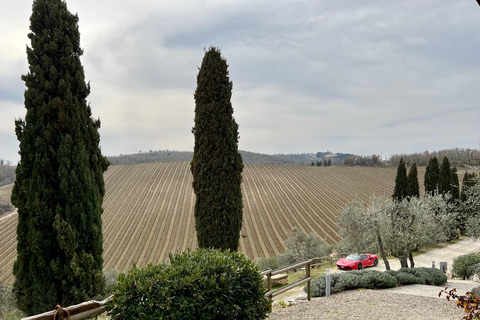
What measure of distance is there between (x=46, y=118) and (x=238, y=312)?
22.9ft

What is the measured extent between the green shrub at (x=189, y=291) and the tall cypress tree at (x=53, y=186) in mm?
4452

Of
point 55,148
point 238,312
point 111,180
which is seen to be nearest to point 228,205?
point 55,148

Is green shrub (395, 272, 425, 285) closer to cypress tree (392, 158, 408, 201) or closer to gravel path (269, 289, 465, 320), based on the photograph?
gravel path (269, 289, 465, 320)

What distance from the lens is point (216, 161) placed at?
38.8ft

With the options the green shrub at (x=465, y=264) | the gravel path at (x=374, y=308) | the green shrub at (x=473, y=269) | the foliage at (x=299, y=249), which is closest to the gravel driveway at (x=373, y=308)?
the gravel path at (x=374, y=308)

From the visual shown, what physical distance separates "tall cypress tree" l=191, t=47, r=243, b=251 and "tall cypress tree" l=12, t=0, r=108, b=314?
3.75 m

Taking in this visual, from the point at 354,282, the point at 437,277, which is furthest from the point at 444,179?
the point at 354,282

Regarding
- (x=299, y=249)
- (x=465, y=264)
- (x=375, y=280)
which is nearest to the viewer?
(x=375, y=280)

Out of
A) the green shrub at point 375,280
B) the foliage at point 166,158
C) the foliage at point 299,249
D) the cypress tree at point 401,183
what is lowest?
Result: the foliage at point 299,249

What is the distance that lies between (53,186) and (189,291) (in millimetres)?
5725

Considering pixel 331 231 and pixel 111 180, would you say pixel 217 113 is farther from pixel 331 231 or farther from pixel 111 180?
pixel 111 180

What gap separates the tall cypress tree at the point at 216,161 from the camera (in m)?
11.6

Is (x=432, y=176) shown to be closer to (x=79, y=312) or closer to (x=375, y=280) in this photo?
(x=375, y=280)

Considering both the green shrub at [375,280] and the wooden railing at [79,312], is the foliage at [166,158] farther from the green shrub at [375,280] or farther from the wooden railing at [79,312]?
the wooden railing at [79,312]
